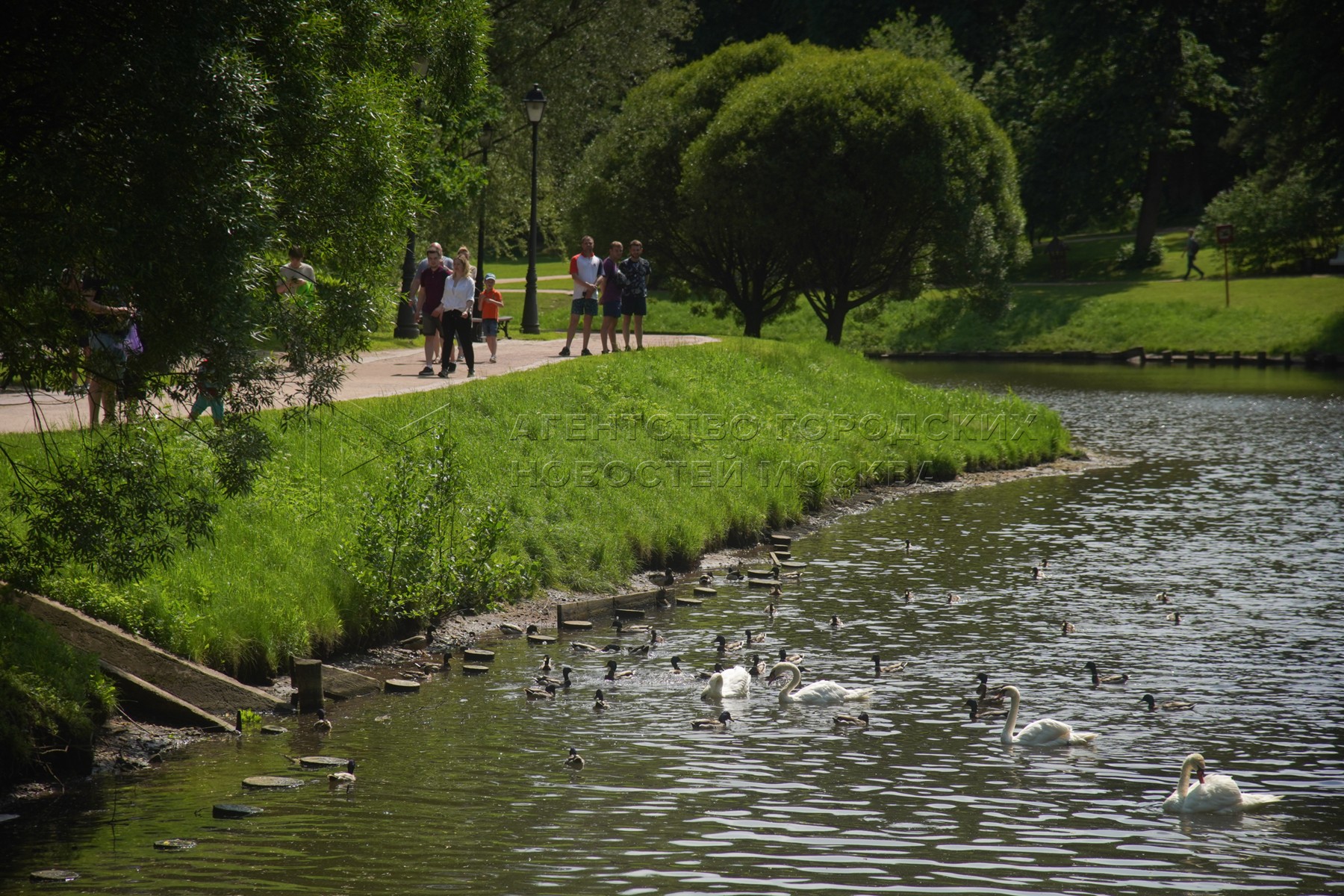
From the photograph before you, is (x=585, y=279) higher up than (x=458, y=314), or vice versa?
(x=585, y=279)

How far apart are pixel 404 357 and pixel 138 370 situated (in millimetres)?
21475

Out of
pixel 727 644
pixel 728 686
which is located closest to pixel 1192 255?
pixel 727 644

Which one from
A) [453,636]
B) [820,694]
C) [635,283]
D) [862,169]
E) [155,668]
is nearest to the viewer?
[155,668]

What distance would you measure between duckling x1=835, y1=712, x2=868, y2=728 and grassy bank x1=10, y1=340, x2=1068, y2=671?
6.24 meters

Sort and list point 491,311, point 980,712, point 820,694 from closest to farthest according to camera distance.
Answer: point 980,712, point 820,694, point 491,311

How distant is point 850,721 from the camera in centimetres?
1460

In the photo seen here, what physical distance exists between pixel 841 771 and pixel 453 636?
22.2 feet

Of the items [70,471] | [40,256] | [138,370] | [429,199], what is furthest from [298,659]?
[429,199]

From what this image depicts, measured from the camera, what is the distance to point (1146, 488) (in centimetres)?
3073

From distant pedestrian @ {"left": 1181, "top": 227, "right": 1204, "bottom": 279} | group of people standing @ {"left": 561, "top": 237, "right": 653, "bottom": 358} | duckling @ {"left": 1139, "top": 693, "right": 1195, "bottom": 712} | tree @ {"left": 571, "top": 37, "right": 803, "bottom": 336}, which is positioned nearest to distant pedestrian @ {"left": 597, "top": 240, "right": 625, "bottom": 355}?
group of people standing @ {"left": 561, "top": 237, "right": 653, "bottom": 358}

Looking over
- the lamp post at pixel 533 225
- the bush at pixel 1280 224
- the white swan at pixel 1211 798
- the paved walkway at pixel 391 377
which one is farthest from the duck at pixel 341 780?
the bush at pixel 1280 224

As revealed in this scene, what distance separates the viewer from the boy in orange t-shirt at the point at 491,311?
103 feet

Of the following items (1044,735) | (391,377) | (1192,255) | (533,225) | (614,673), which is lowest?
(1044,735)

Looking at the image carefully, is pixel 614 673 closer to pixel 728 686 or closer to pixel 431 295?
pixel 728 686
